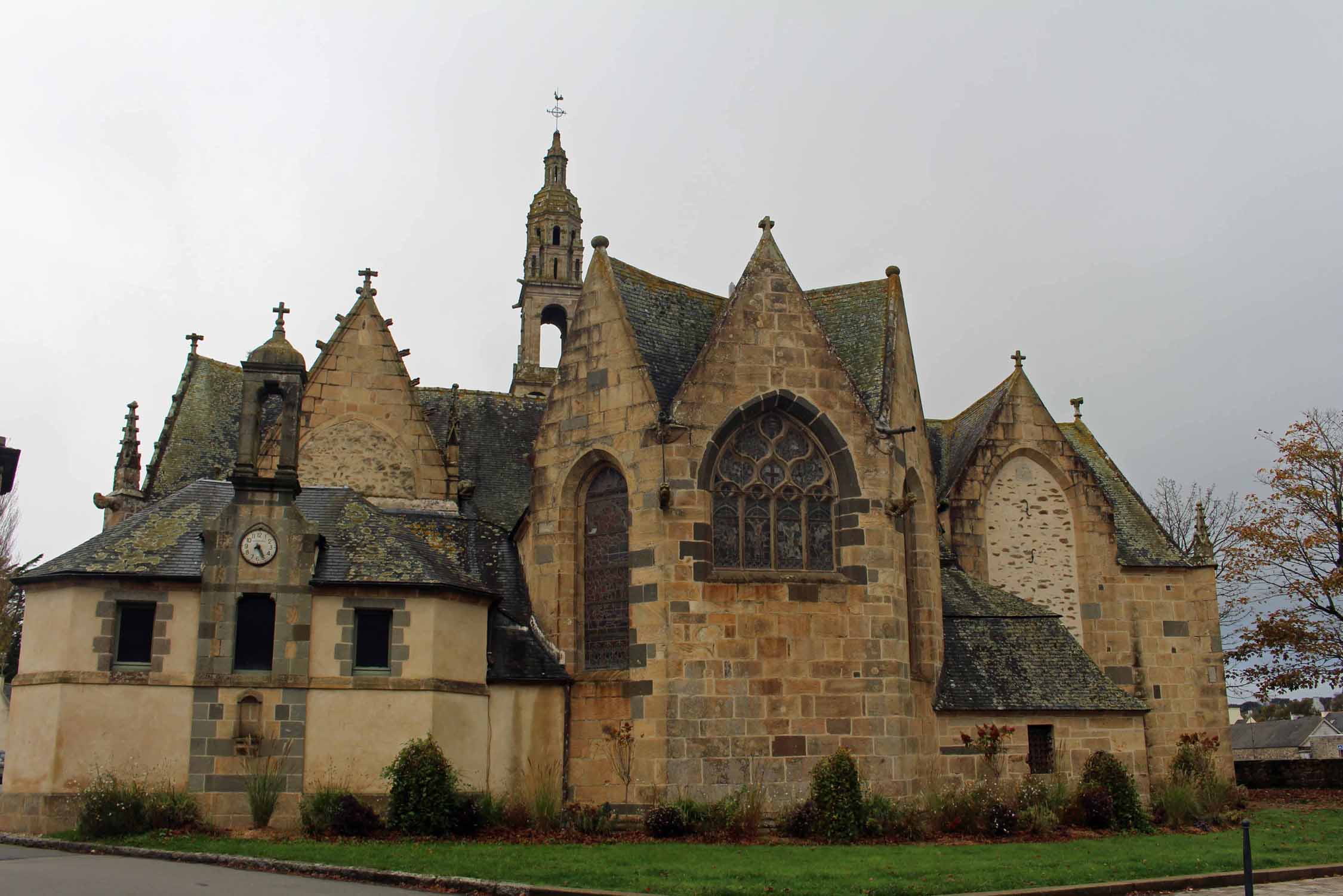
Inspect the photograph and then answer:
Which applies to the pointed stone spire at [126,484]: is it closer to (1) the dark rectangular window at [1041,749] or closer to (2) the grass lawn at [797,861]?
(2) the grass lawn at [797,861]

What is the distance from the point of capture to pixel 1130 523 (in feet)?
92.4

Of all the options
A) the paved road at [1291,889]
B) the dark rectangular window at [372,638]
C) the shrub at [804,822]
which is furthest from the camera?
the dark rectangular window at [372,638]

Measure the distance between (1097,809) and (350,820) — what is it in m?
11.9

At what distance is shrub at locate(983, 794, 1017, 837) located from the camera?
1900 cm

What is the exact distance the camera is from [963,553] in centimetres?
2689

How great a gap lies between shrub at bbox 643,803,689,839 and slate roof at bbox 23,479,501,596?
4810mm

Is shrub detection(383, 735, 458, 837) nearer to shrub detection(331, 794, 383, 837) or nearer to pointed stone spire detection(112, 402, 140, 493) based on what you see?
shrub detection(331, 794, 383, 837)

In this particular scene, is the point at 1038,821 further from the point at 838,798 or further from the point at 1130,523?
the point at 1130,523

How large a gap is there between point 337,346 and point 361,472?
2.71 m

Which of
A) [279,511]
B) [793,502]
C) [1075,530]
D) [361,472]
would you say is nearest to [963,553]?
[1075,530]

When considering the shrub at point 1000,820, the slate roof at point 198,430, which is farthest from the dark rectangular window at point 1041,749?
the slate roof at point 198,430

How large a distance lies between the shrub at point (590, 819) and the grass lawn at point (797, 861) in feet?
4.00

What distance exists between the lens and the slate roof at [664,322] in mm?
20969

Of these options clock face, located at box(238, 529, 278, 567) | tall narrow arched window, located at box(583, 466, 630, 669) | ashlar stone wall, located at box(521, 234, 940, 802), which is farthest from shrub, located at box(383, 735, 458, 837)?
clock face, located at box(238, 529, 278, 567)
